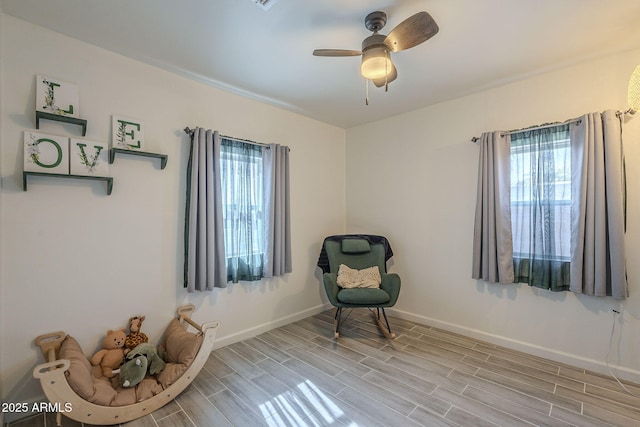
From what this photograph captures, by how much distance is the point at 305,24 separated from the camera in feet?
6.16

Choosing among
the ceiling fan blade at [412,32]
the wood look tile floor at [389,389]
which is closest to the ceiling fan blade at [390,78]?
the ceiling fan blade at [412,32]

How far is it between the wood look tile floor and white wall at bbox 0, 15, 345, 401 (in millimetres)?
503

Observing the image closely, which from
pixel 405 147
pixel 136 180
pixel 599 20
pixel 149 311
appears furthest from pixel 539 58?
pixel 149 311

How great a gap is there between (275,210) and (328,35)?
5.71ft

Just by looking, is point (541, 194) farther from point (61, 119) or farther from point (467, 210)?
point (61, 119)

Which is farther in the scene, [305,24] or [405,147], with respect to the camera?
[405,147]

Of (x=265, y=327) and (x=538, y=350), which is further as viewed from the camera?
(x=265, y=327)

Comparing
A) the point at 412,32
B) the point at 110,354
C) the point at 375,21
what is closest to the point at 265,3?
the point at 375,21

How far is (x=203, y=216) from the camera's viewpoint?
250cm

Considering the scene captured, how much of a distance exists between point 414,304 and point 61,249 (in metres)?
3.44

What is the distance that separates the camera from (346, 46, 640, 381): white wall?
2234 millimetres

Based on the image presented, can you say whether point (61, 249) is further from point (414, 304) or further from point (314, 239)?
point (414, 304)

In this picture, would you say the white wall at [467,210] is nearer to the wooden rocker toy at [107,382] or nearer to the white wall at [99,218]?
the white wall at [99,218]

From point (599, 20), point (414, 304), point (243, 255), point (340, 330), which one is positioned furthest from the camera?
point (414, 304)
